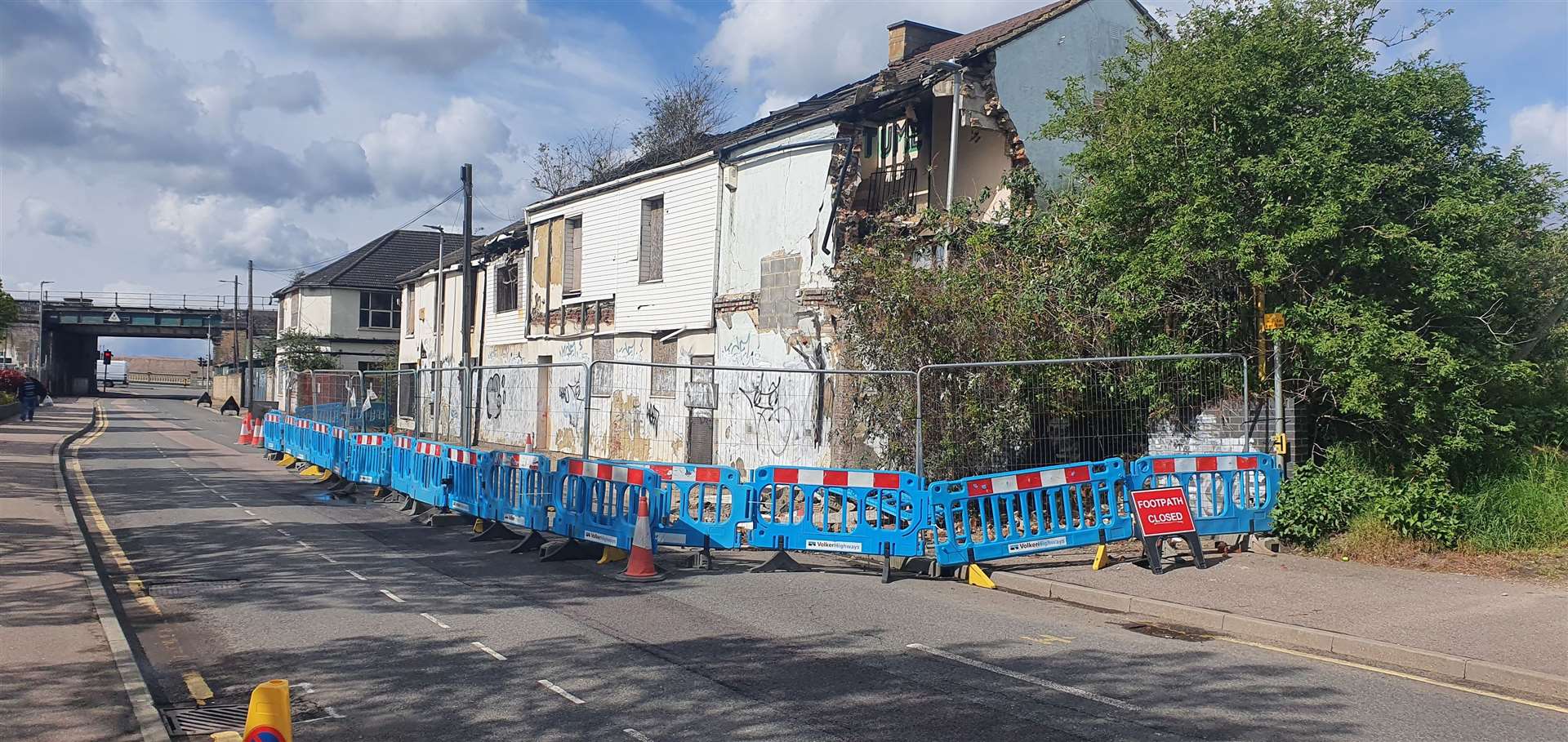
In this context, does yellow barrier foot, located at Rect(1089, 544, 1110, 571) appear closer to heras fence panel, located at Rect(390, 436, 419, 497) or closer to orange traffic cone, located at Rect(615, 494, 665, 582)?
orange traffic cone, located at Rect(615, 494, 665, 582)

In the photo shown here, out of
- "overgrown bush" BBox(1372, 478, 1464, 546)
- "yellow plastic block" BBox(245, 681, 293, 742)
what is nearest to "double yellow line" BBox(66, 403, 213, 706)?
"yellow plastic block" BBox(245, 681, 293, 742)

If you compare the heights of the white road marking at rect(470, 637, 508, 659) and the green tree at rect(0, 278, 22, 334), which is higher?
the green tree at rect(0, 278, 22, 334)

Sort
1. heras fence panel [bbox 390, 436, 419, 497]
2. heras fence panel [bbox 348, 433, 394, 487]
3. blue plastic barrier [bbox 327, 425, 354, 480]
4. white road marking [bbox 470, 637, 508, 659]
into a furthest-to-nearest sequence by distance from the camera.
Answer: blue plastic barrier [bbox 327, 425, 354, 480]
heras fence panel [bbox 348, 433, 394, 487]
heras fence panel [bbox 390, 436, 419, 497]
white road marking [bbox 470, 637, 508, 659]

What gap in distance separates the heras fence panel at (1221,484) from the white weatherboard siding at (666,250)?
12.4 metres

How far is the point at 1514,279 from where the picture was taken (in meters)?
11.7

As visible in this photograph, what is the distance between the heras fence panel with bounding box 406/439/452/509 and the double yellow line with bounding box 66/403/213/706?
11.7 feet

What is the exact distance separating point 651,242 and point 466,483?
1198 cm

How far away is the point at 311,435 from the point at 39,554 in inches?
416

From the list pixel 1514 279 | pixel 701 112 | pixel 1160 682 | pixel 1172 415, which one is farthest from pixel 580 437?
pixel 701 112

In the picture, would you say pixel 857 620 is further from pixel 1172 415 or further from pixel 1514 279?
pixel 1514 279

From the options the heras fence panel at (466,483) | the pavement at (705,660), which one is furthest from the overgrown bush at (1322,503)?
the heras fence panel at (466,483)

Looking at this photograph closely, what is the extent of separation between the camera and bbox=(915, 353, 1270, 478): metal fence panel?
12648mm

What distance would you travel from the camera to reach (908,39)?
959 inches

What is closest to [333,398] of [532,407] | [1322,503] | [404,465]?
[404,465]
